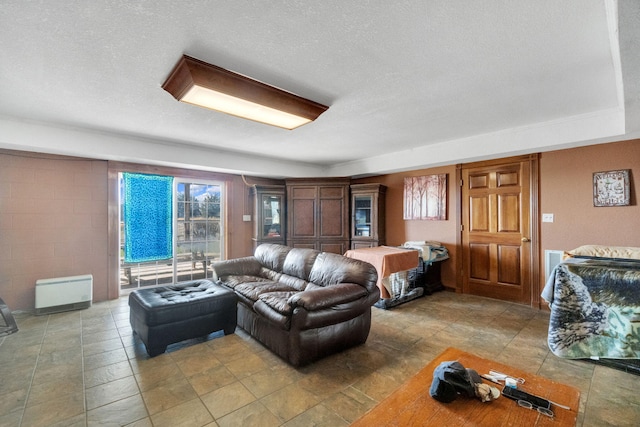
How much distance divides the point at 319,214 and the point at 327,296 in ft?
11.0

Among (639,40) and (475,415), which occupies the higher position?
(639,40)

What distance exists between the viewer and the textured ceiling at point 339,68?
5.07 ft

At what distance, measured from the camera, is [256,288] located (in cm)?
318

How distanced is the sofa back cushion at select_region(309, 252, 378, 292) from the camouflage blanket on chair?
168 centimetres

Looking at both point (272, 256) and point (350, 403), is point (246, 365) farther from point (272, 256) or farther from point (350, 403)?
point (272, 256)

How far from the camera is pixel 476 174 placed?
443cm

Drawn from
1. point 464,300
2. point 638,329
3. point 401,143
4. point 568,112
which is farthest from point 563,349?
point 401,143

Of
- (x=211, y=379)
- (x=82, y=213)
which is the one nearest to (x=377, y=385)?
(x=211, y=379)

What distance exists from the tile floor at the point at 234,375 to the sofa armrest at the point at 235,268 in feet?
3.11

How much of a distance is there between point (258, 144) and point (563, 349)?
4.31 m

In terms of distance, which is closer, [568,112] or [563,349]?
[563,349]

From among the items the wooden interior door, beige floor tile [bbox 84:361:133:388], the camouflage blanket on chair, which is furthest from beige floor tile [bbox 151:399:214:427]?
the wooden interior door

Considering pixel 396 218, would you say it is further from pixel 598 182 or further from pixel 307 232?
pixel 598 182

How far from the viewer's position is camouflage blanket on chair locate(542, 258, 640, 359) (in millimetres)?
2314
